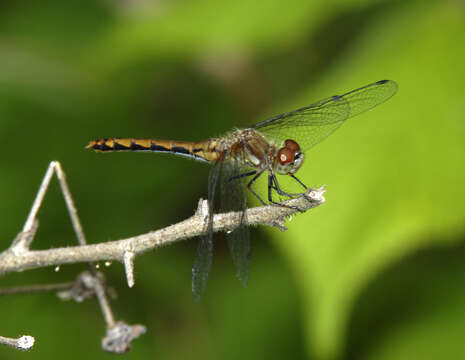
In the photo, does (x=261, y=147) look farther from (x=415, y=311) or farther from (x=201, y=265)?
(x=415, y=311)

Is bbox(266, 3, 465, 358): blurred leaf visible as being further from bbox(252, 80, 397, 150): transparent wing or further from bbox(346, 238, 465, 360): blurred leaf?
bbox(346, 238, 465, 360): blurred leaf

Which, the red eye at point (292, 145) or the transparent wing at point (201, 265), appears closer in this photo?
the transparent wing at point (201, 265)

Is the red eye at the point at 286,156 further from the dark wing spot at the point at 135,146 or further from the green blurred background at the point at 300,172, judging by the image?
the dark wing spot at the point at 135,146

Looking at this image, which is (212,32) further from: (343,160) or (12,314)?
(12,314)

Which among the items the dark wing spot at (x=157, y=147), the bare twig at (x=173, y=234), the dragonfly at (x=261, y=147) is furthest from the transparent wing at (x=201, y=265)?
the dark wing spot at (x=157, y=147)

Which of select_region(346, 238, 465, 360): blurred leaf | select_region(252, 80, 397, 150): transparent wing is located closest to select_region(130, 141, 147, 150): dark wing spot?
select_region(252, 80, 397, 150): transparent wing

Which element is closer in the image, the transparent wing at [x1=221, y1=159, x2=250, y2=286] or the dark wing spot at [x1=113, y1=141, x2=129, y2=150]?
the transparent wing at [x1=221, y1=159, x2=250, y2=286]
